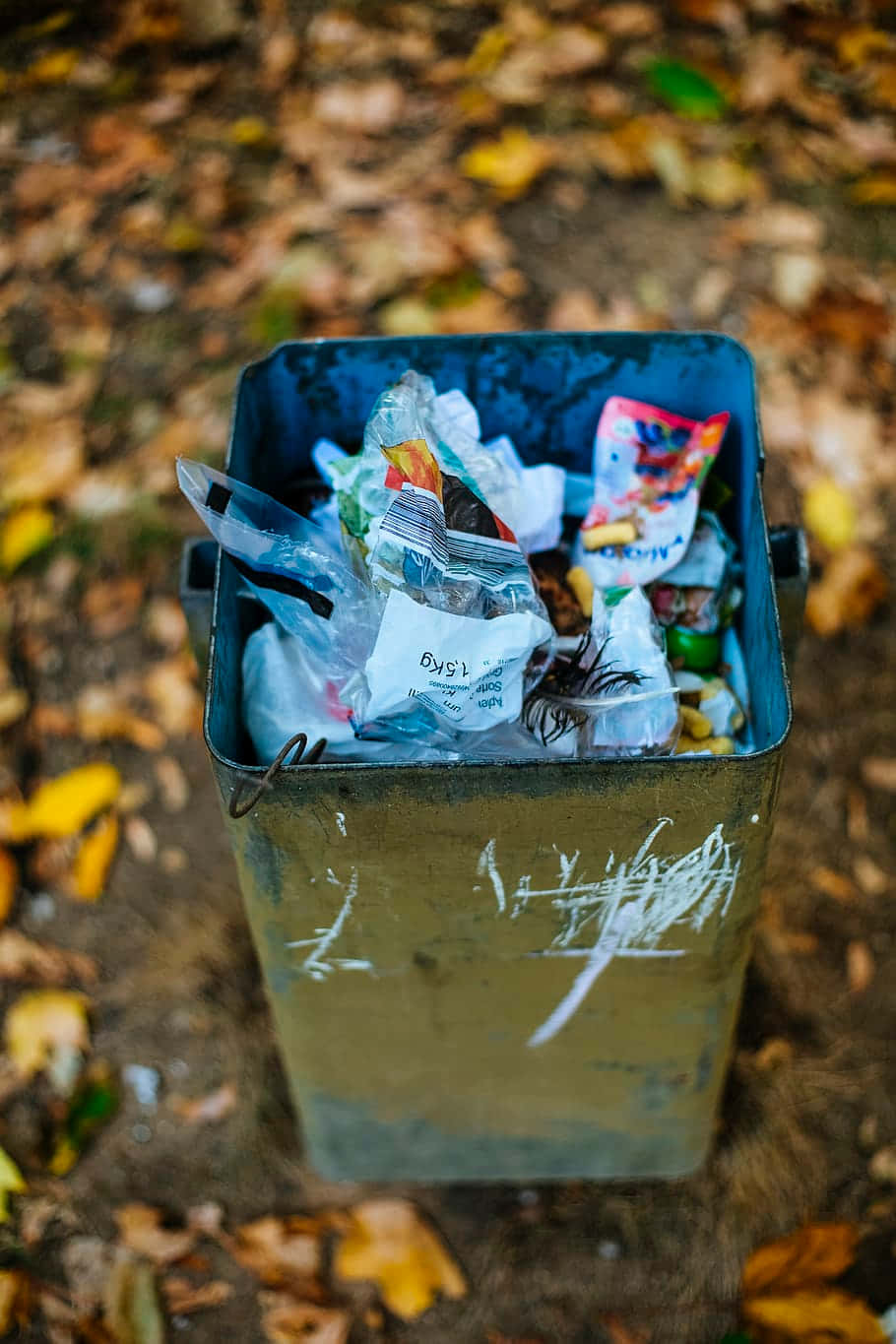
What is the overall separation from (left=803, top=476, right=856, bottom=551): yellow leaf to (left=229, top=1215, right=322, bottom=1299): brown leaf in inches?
63.2

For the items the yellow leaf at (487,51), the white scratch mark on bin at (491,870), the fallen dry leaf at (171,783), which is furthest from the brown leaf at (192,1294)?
the yellow leaf at (487,51)

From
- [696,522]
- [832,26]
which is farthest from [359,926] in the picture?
[832,26]

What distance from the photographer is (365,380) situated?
1.34m

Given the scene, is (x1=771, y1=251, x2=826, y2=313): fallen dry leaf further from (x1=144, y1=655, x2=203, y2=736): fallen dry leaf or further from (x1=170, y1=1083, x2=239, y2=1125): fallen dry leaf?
(x1=170, y1=1083, x2=239, y2=1125): fallen dry leaf

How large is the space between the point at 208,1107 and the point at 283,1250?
26 cm

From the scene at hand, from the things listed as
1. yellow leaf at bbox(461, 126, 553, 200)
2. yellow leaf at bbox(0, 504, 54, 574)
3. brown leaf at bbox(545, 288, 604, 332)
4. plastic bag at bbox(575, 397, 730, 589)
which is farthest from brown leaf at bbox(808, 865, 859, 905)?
yellow leaf at bbox(461, 126, 553, 200)

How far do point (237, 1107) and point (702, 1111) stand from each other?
757mm

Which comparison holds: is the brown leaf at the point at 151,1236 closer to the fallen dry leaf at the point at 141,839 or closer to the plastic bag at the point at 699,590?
the fallen dry leaf at the point at 141,839

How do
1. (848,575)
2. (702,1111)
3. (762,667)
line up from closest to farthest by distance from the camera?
(762,667) < (702,1111) < (848,575)

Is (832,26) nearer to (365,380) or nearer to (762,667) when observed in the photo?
(365,380)

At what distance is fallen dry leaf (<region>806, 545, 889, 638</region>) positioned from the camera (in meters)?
2.26

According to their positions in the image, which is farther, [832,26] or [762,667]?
[832,26]

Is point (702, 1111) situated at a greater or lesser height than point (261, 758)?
lesser

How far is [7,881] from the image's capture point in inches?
80.0
